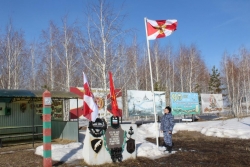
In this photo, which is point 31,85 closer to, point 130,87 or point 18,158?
point 130,87

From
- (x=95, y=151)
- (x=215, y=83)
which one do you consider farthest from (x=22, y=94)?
(x=215, y=83)

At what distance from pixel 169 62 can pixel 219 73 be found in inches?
583

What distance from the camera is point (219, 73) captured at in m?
52.8

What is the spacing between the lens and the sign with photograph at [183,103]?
842 inches

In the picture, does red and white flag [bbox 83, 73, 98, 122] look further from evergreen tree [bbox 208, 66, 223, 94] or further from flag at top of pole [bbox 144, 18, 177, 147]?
evergreen tree [bbox 208, 66, 223, 94]

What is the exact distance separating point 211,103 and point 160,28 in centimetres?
1764

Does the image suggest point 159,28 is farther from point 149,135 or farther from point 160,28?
point 149,135

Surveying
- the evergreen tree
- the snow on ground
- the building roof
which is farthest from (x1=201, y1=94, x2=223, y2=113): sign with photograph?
the evergreen tree

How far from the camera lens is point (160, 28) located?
1119 centimetres

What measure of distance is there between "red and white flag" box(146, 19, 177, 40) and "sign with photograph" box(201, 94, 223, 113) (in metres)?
16.0

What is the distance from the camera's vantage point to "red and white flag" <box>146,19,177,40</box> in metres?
11.1

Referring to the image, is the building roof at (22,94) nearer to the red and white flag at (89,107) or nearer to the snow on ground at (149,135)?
the snow on ground at (149,135)

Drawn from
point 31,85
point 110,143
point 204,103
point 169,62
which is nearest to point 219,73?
point 169,62

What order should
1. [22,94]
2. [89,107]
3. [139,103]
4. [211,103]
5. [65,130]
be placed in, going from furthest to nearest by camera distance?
[211,103] < [139,103] < [65,130] < [22,94] < [89,107]
